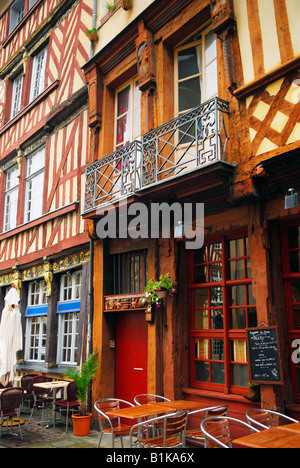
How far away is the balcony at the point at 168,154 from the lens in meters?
5.92

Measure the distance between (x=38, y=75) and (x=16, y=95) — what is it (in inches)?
73.7

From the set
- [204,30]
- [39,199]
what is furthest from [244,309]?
[39,199]

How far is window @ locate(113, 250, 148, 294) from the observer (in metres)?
7.66

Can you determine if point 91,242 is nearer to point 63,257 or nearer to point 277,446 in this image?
point 63,257

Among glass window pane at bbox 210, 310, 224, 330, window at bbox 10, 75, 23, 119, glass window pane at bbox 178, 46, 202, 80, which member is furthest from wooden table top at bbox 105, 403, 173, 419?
window at bbox 10, 75, 23, 119

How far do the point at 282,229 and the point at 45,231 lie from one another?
22.5ft

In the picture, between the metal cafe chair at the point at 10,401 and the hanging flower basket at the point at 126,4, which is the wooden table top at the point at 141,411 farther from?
the hanging flower basket at the point at 126,4

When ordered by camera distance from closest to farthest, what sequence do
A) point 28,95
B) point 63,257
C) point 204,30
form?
point 204,30 → point 63,257 → point 28,95

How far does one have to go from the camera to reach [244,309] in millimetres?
→ 5949

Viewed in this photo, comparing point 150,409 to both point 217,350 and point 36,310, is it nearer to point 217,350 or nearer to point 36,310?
point 217,350

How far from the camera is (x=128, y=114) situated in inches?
344

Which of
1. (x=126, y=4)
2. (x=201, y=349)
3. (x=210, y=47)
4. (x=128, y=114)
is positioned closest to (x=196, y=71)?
(x=210, y=47)

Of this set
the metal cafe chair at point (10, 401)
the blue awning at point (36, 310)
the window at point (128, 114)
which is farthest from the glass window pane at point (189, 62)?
the blue awning at point (36, 310)

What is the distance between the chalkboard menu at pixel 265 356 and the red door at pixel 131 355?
2573mm
